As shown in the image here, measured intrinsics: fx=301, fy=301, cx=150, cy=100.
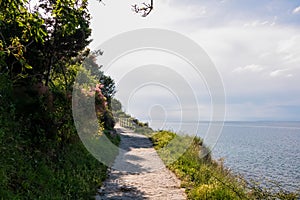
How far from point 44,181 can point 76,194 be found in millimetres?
885

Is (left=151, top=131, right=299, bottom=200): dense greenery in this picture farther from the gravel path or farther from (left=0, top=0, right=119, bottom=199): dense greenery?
(left=0, top=0, right=119, bottom=199): dense greenery

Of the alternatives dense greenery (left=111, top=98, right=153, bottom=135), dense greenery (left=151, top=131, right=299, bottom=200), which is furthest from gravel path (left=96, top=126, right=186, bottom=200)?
dense greenery (left=111, top=98, right=153, bottom=135)

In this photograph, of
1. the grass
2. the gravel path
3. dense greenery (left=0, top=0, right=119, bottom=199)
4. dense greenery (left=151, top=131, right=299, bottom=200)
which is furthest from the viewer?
the gravel path

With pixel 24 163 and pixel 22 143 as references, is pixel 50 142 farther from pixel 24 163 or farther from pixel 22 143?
pixel 24 163

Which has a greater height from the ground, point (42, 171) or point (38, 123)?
point (38, 123)

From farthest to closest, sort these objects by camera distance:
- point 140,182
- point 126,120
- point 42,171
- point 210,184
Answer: point 126,120 → point 140,182 → point 210,184 → point 42,171

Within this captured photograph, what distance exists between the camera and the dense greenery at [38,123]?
463cm

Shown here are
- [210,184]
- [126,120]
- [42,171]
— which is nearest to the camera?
[42,171]

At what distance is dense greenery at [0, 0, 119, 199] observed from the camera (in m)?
4.63

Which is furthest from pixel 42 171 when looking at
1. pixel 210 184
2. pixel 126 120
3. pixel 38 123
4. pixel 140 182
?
pixel 126 120

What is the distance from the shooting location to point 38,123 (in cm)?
784

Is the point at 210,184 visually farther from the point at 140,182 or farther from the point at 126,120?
the point at 126,120

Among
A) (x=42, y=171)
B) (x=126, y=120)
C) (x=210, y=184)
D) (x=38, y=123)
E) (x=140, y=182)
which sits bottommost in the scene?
(x=140, y=182)

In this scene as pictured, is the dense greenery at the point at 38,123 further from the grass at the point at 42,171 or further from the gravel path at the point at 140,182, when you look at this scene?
the gravel path at the point at 140,182
